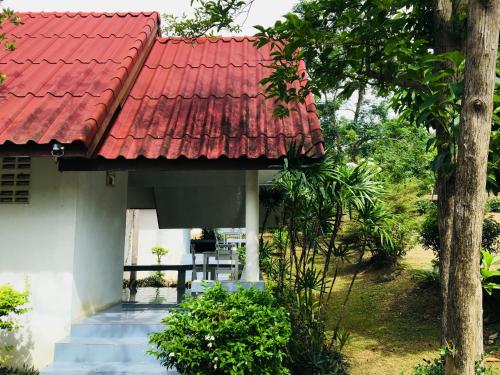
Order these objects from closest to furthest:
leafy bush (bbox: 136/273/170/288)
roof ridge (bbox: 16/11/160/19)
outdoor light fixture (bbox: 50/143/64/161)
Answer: outdoor light fixture (bbox: 50/143/64/161) → roof ridge (bbox: 16/11/160/19) → leafy bush (bbox: 136/273/170/288)

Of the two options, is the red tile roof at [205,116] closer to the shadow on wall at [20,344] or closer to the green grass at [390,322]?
the shadow on wall at [20,344]

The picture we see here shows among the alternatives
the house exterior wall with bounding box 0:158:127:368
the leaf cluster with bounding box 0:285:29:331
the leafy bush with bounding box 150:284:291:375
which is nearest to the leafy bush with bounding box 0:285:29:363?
the leaf cluster with bounding box 0:285:29:331

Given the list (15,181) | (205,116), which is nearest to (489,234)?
(205,116)

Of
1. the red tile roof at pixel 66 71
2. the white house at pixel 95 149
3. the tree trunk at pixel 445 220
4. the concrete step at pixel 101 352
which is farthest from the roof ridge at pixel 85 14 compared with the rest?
the tree trunk at pixel 445 220

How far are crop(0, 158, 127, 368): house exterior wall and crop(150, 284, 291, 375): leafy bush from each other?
6.11 feet

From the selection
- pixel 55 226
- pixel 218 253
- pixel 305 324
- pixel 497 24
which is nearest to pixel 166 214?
pixel 218 253

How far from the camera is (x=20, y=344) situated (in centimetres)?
543

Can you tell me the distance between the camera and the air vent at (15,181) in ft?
18.8

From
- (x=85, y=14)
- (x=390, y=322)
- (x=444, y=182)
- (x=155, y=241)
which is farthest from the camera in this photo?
(x=155, y=241)

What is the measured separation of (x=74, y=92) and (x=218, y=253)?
11.7 feet

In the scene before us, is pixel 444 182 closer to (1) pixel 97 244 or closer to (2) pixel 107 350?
(2) pixel 107 350

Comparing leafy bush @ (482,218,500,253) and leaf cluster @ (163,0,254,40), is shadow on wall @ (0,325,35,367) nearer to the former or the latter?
leaf cluster @ (163,0,254,40)

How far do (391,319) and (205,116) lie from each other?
5.77 metres

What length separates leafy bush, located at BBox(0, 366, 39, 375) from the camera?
16.8 ft
